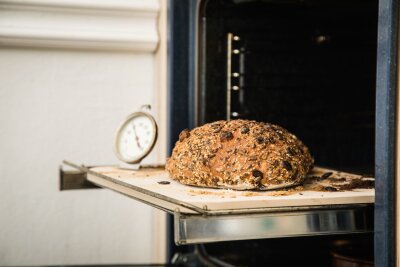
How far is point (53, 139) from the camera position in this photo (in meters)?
2.87

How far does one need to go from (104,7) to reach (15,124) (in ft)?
2.11

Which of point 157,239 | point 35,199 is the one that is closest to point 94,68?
point 35,199

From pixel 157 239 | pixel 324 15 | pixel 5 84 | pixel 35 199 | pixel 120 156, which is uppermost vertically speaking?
pixel 324 15

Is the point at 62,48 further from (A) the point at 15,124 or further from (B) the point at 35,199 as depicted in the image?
(B) the point at 35,199

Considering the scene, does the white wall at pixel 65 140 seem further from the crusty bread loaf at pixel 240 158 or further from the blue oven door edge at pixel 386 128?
the blue oven door edge at pixel 386 128

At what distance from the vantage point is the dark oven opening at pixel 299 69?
2.51m

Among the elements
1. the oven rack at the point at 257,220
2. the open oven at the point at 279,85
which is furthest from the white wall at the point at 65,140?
the oven rack at the point at 257,220

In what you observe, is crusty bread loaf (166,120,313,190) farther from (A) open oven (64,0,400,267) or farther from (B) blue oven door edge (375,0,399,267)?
(B) blue oven door edge (375,0,399,267)

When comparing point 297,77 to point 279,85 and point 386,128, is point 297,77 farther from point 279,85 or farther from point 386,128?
point 386,128

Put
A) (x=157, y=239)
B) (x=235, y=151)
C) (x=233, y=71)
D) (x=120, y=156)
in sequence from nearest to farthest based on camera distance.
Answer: (x=235, y=151)
(x=120, y=156)
(x=233, y=71)
(x=157, y=239)

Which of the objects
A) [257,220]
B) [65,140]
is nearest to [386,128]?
[257,220]

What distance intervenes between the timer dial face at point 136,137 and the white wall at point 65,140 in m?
0.57

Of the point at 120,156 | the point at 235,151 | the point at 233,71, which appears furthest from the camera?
the point at 233,71

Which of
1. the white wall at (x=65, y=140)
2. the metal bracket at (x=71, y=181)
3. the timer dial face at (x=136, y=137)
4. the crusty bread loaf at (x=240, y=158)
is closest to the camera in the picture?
the crusty bread loaf at (x=240, y=158)
